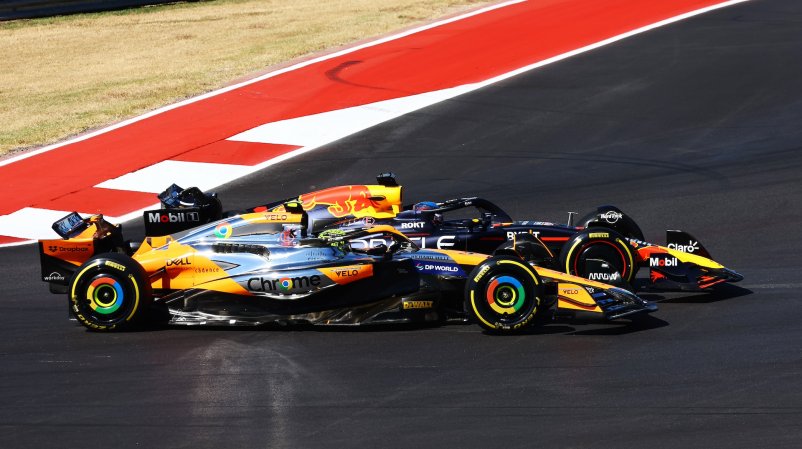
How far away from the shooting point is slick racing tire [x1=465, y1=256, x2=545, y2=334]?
8820 mm

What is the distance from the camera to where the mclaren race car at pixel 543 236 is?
962cm

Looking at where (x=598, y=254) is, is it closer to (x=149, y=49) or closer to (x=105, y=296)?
(x=105, y=296)

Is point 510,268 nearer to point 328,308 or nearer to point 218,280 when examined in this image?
point 328,308

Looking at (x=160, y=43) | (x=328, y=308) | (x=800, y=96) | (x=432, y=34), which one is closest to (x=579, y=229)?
(x=328, y=308)

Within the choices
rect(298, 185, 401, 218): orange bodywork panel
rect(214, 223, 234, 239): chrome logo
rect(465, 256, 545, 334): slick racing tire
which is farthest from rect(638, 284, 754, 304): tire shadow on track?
rect(214, 223, 234, 239): chrome logo

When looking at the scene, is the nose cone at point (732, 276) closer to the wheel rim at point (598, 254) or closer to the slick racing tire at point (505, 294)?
the wheel rim at point (598, 254)

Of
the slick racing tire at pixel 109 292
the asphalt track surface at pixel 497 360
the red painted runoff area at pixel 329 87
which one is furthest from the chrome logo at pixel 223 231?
the red painted runoff area at pixel 329 87

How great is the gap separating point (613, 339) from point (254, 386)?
2.80 m

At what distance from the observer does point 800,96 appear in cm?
1689

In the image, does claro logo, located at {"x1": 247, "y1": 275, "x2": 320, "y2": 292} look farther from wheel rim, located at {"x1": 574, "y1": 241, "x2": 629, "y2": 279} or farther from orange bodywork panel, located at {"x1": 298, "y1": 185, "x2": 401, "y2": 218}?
wheel rim, located at {"x1": 574, "y1": 241, "x2": 629, "y2": 279}

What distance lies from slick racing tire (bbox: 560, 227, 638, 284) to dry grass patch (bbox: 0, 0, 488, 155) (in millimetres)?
10190

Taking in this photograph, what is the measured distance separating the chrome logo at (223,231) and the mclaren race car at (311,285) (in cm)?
17

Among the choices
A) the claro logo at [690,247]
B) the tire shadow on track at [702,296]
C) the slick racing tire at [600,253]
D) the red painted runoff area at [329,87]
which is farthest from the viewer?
the red painted runoff area at [329,87]

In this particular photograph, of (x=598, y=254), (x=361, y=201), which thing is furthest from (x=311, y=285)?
(x=598, y=254)
